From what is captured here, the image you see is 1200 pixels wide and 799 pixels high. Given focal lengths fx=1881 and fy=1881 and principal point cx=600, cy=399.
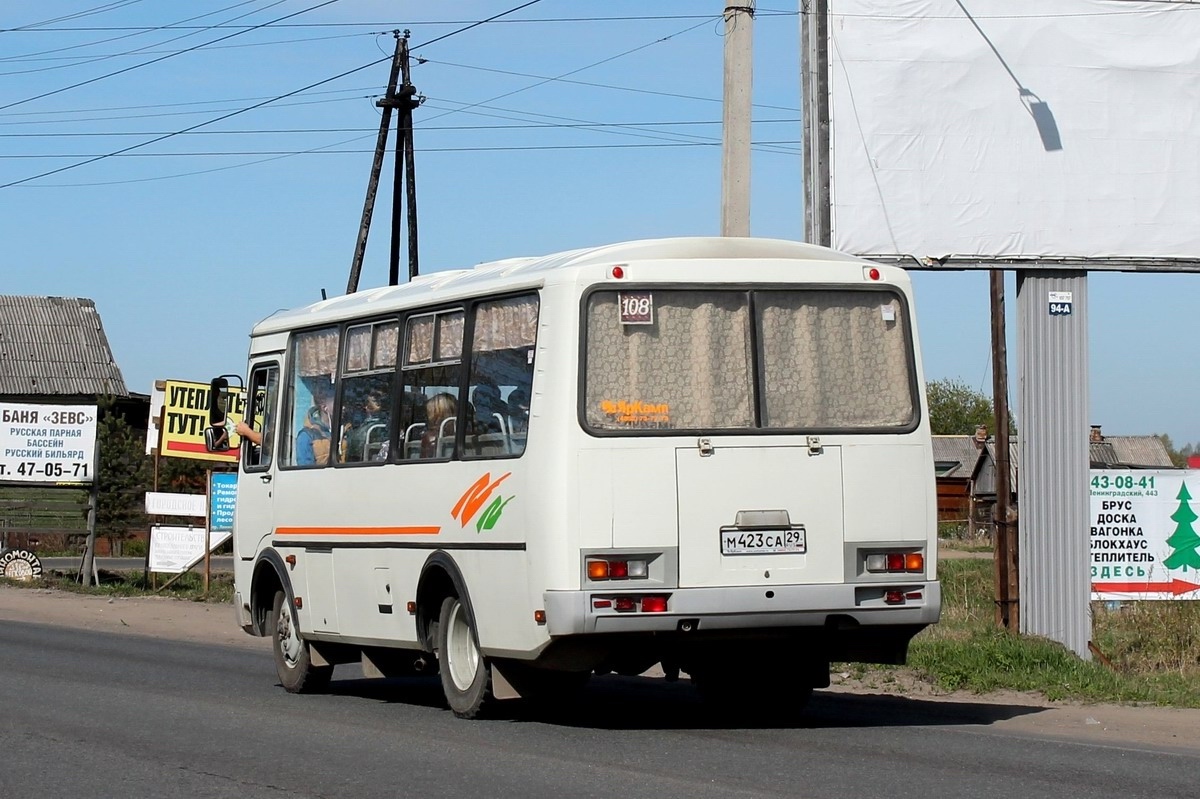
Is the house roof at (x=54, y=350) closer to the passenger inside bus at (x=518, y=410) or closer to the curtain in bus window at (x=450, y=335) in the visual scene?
the curtain in bus window at (x=450, y=335)

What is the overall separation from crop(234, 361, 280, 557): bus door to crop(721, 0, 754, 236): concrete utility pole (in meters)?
4.10

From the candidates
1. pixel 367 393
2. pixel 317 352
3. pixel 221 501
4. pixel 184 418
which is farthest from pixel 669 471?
pixel 184 418

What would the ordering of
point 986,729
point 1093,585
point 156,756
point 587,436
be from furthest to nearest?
point 1093,585, point 986,729, point 587,436, point 156,756

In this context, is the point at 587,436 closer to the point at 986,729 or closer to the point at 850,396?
the point at 850,396

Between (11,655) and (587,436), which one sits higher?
(587,436)

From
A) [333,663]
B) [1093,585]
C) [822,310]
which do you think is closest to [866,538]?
[822,310]

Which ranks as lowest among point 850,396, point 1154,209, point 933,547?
point 933,547

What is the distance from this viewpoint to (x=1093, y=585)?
17172 mm

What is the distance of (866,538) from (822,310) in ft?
4.62

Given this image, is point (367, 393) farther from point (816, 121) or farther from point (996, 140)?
point (996, 140)

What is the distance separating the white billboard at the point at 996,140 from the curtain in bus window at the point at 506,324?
5.87 meters

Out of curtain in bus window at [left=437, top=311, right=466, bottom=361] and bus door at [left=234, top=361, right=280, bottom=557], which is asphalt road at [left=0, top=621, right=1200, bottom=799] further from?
curtain in bus window at [left=437, top=311, right=466, bottom=361]

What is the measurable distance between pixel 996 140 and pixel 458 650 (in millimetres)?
7815

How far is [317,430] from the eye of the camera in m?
14.1
